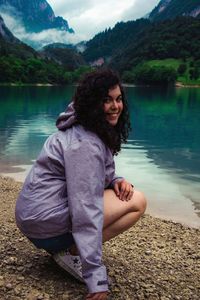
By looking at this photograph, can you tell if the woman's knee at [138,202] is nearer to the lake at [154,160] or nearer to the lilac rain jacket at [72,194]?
the lilac rain jacket at [72,194]

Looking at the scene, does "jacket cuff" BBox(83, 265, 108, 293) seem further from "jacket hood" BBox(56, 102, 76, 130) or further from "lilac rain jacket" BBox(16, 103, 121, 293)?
"jacket hood" BBox(56, 102, 76, 130)

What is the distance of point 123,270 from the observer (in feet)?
20.2

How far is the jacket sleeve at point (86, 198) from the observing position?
4406 millimetres

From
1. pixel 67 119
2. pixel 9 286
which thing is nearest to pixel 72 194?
pixel 67 119

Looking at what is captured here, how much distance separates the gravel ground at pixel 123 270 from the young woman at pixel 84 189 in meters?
0.37

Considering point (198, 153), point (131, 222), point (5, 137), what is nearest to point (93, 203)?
point (131, 222)

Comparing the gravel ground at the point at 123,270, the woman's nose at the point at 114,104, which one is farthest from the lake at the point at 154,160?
the woman's nose at the point at 114,104

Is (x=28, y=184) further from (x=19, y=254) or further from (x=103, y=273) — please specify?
(x=19, y=254)

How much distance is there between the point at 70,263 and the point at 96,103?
6.19 feet

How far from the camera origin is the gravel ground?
522 cm

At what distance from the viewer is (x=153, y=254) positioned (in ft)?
24.5

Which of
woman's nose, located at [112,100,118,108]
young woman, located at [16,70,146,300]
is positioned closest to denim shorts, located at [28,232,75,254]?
young woman, located at [16,70,146,300]

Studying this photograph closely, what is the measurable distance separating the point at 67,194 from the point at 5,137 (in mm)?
26342

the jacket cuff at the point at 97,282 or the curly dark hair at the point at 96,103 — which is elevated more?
the curly dark hair at the point at 96,103
